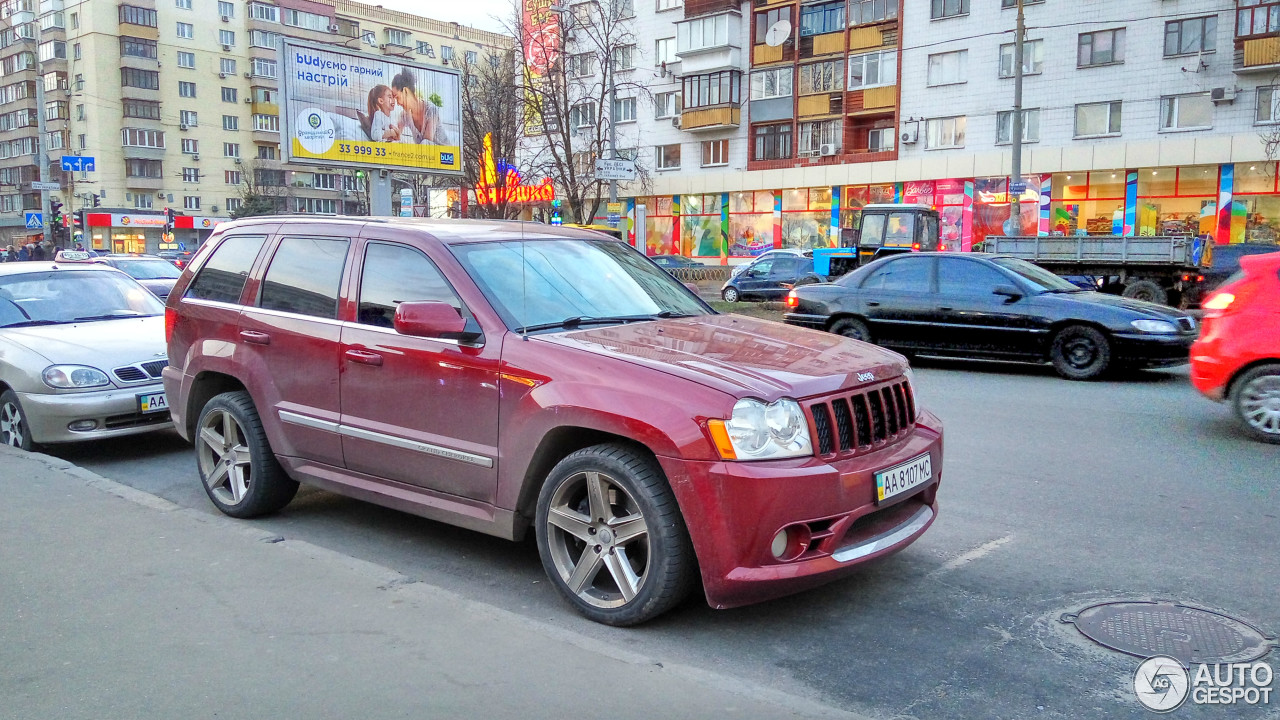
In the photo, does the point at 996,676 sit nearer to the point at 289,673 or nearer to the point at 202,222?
the point at 289,673

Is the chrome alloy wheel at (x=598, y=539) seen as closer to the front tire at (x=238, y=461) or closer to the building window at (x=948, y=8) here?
the front tire at (x=238, y=461)

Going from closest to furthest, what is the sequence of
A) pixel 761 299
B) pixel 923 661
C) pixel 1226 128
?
pixel 923 661 < pixel 761 299 < pixel 1226 128

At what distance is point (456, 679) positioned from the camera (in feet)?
11.1

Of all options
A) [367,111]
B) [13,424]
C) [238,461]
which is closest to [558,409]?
[238,461]

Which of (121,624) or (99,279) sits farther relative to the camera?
(99,279)

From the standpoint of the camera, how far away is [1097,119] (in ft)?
120

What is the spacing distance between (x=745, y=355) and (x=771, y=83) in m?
44.5

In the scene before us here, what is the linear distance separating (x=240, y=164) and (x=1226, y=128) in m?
67.4

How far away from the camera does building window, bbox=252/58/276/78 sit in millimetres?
76625

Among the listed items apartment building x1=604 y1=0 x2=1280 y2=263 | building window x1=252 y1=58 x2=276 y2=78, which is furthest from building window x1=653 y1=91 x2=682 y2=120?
building window x1=252 y1=58 x2=276 y2=78

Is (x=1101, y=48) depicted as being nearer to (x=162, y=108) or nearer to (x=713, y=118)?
(x=713, y=118)

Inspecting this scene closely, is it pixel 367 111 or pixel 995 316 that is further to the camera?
pixel 367 111

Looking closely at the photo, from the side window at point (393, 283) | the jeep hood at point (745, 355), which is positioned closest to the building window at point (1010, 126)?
the jeep hood at point (745, 355)

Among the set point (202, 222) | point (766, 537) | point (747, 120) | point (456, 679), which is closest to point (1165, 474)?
point (766, 537)
